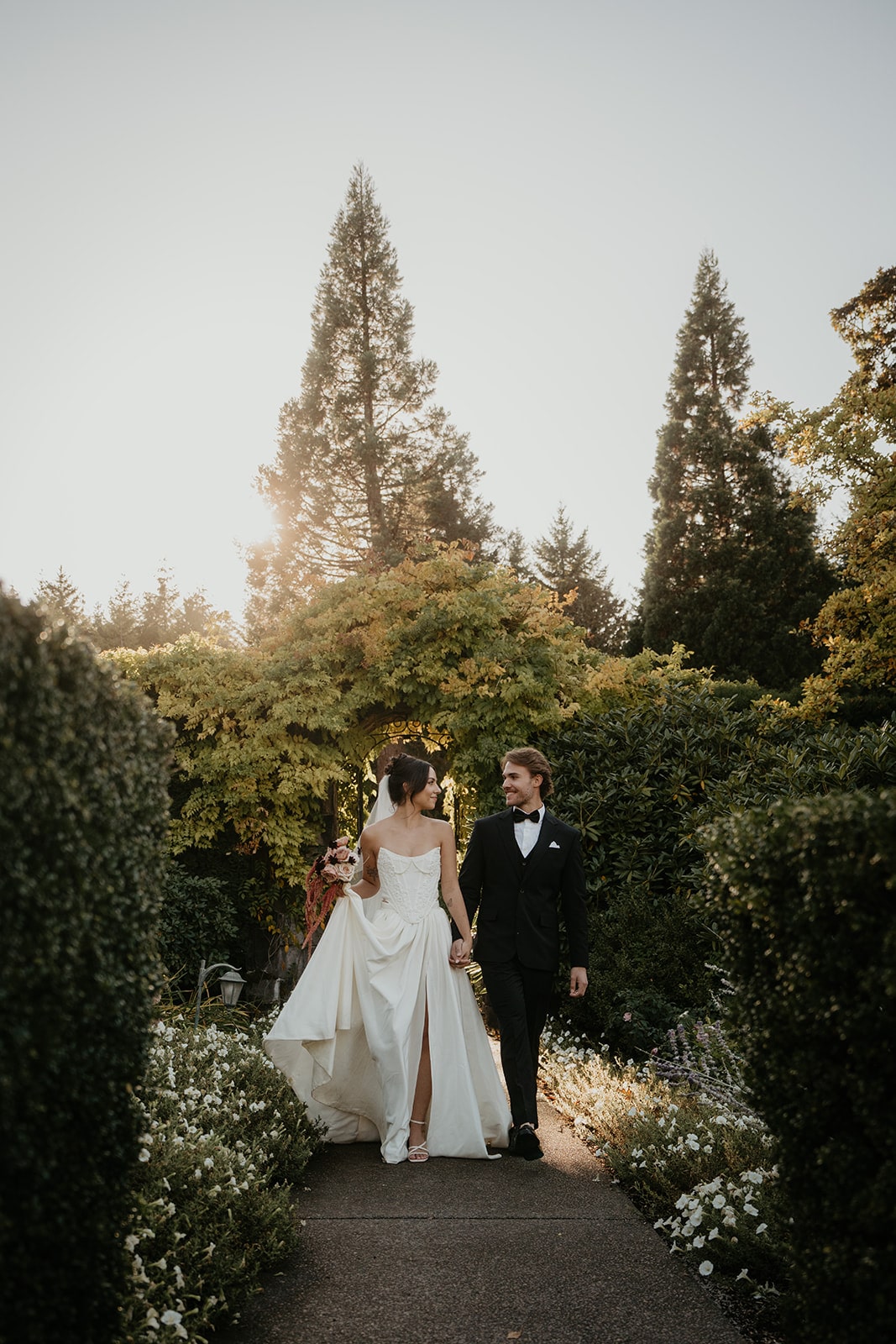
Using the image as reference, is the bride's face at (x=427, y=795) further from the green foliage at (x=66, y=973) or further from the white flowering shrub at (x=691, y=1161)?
the green foliage at (x=66, y=973)

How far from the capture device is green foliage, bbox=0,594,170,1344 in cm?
137

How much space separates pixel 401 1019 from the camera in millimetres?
4395

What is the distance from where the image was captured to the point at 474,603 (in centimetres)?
742

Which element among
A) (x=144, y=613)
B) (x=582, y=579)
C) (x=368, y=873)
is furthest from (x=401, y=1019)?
(x=144, y=613)

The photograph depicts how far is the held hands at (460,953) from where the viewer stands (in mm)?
4578

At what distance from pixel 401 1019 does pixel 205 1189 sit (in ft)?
5.77

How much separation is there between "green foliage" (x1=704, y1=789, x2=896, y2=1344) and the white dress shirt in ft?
9.26

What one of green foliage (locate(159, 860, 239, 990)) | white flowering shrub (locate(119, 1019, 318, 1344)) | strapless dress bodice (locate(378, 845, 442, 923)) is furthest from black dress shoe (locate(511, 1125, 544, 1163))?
green foliage (locate(159, 860, 239, 990))

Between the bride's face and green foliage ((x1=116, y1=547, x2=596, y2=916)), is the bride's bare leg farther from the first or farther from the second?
green foliage ((x1=116, y1=547, x2=596, y2=916))

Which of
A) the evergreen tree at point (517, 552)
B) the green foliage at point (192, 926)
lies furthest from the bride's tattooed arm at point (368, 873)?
the evergreen tree at point (517, 552)

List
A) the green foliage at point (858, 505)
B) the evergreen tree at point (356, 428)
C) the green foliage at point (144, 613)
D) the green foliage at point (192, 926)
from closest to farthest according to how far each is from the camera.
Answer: the green foliage at point (192, 926) < the green foliage at point (858, 505) < the evergreen tree at point (356, 428) < the green foliage at point (144, 613)

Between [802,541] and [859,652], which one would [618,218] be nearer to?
[859,652]

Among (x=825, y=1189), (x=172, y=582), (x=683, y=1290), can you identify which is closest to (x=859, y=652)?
(x=683, y=1290)

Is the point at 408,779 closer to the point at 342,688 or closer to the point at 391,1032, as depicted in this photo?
the point at 391,1032
